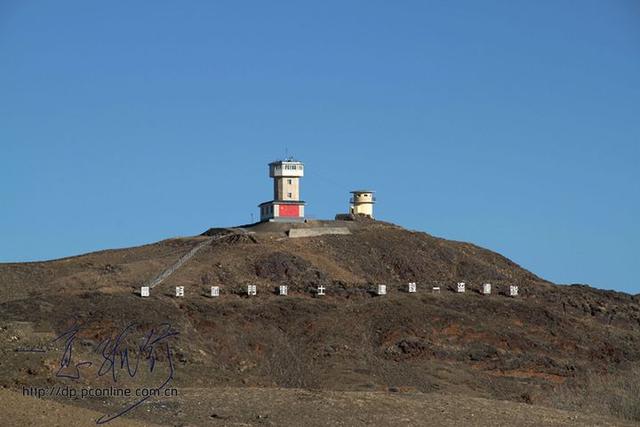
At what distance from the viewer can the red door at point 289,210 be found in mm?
96188

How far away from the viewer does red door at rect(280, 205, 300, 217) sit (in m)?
96.2

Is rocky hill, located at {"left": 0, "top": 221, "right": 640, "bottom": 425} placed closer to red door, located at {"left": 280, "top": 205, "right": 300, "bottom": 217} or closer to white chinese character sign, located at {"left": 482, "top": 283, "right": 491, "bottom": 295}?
white chinese character sign, located at {"left": 482, "top": 283, "right": 491, "bottom": 295}

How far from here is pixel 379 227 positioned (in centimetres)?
9594

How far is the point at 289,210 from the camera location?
96.2 meters

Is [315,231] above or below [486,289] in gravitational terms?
above

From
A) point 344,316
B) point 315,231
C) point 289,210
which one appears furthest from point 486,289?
point 289,210

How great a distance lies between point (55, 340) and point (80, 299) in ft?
76.3


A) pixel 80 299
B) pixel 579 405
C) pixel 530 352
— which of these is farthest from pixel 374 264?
pixel 579 405

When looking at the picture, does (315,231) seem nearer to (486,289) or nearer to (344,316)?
(486,289)

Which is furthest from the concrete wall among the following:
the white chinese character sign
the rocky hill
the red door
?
the white chinese character sign

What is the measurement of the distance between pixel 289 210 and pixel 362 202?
9.51 metres

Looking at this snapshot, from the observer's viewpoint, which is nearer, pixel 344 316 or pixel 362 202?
pixel 344 316

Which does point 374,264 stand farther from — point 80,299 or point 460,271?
point 80,299

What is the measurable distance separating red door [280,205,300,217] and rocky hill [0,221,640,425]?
328 cm
